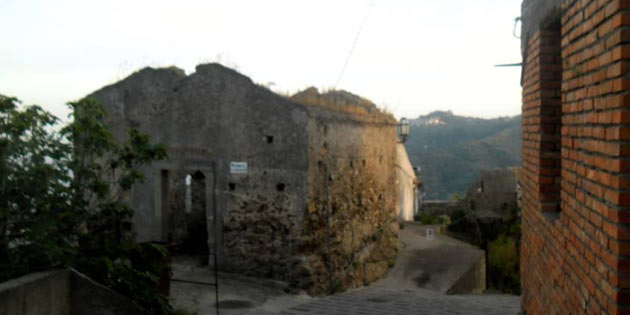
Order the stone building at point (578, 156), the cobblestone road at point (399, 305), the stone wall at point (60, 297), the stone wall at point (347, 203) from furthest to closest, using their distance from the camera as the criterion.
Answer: the stone wall at point (347, 203) < the cobblestone road at point (399, 305) < the stone wall at point (60, 297) < the stone building at point (578, 156)

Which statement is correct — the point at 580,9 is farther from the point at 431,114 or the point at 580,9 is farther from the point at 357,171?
the point at 431,114

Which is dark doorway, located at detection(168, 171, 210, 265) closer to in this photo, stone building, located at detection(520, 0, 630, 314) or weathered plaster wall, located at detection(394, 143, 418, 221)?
Result: stone building, located at detection(520, 0, 630, 314)

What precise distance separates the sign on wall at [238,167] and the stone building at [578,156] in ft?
18.3

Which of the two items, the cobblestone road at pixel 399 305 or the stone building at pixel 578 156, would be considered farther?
the cobblestone road at pixel 399 305

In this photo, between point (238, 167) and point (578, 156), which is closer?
point (578, 156)

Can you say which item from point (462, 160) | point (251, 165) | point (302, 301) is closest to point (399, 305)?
point (302, 301)

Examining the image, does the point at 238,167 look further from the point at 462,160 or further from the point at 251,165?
the point at 462,160

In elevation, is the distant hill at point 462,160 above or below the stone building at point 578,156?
below

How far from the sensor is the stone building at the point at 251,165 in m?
9.83

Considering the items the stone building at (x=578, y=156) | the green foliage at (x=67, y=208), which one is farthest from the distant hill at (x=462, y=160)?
the stone building at (x=578, y=156)

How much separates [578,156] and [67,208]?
5.11 metres

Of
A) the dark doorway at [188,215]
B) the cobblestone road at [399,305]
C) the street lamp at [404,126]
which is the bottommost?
the cobblestone road at [399,305]

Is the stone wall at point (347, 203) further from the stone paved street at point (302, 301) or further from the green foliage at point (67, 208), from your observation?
the green foliage at point (67, 208)

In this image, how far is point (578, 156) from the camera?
3346 millimetres
